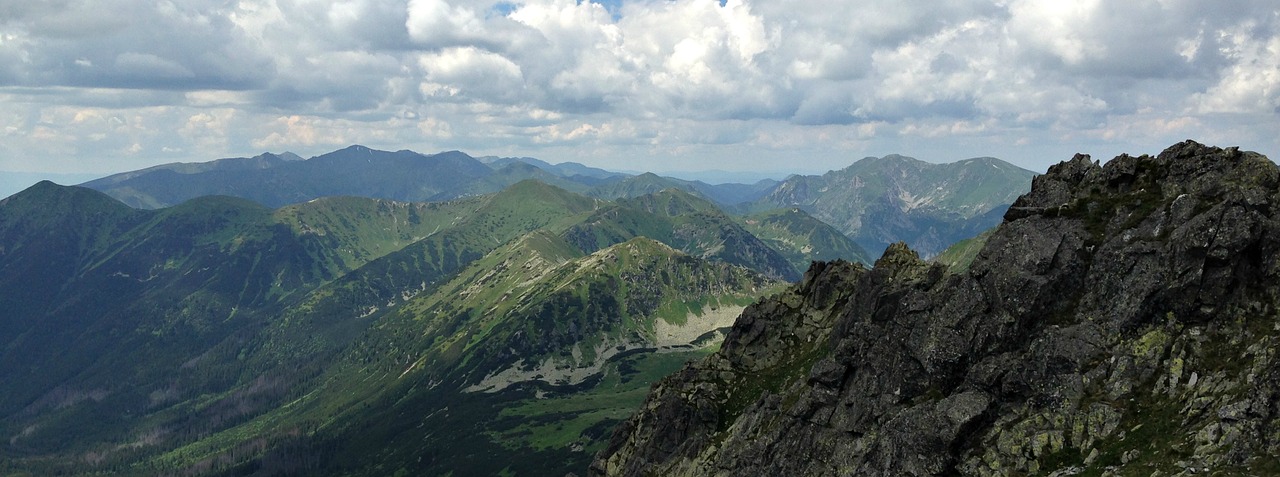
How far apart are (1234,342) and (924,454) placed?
84.5 feet

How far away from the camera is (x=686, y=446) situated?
119 meters

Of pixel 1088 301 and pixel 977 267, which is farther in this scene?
pixel 977 267

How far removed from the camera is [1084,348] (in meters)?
61.3

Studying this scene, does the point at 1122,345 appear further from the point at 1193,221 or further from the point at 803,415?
the point at 803,415

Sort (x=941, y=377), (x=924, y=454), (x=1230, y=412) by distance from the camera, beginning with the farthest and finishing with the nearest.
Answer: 1. (x=941, y=377)
2. (x=924, y=454)
3. (x=1230, y=412)

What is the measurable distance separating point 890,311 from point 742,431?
2941 cm

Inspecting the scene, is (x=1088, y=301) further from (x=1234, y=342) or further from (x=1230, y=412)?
(x=1230, y=412)

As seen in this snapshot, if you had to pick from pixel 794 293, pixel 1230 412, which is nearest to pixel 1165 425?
pixel 1230 412

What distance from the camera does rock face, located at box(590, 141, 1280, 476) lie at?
52406 millimetres

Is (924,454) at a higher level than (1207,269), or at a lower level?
lower

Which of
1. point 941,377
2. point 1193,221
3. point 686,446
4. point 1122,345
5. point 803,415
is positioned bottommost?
point 686,446

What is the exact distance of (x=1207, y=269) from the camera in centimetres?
5969

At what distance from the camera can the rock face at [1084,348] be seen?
5241 cm

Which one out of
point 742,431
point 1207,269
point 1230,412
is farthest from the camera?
point 742,431
